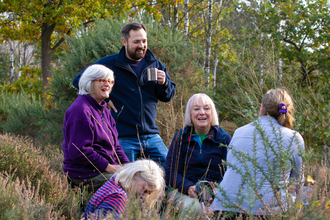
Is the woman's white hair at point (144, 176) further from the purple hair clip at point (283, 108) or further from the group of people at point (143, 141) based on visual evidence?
the purple hair clip at point (283, 108)

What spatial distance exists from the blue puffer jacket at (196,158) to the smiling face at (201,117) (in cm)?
8

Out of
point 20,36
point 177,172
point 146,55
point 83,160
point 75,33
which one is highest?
point 20,36

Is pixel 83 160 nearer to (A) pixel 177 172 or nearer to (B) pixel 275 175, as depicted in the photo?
(A) pixel 177 172

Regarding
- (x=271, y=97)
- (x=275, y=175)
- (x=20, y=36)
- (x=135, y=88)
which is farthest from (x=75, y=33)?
(x=20, y=36)

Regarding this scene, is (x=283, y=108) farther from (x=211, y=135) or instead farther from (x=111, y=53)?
(x=111, y=53)

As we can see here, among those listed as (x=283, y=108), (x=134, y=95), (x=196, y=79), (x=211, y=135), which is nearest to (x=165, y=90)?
(x=134, y=95)

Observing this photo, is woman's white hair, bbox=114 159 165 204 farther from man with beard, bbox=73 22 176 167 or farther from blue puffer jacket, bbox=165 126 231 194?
man with beard, bbox=73 22 176 167

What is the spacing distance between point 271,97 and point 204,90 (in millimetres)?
4307

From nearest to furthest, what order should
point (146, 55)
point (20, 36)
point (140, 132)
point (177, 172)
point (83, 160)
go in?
point (83, 160)
point (177, 172)
point (140, 132)
point (146, 55)
point (20, 36)

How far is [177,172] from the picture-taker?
3.29m

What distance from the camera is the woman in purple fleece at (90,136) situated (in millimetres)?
2883

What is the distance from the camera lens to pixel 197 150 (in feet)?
11.1

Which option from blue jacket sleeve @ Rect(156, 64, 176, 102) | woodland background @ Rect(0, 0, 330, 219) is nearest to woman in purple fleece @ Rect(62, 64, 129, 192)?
woodland background @ Rect(0, 0, 330, 219)

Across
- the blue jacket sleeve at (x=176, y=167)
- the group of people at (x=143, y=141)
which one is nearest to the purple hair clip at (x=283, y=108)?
the group of people at (x=143, y=141)
